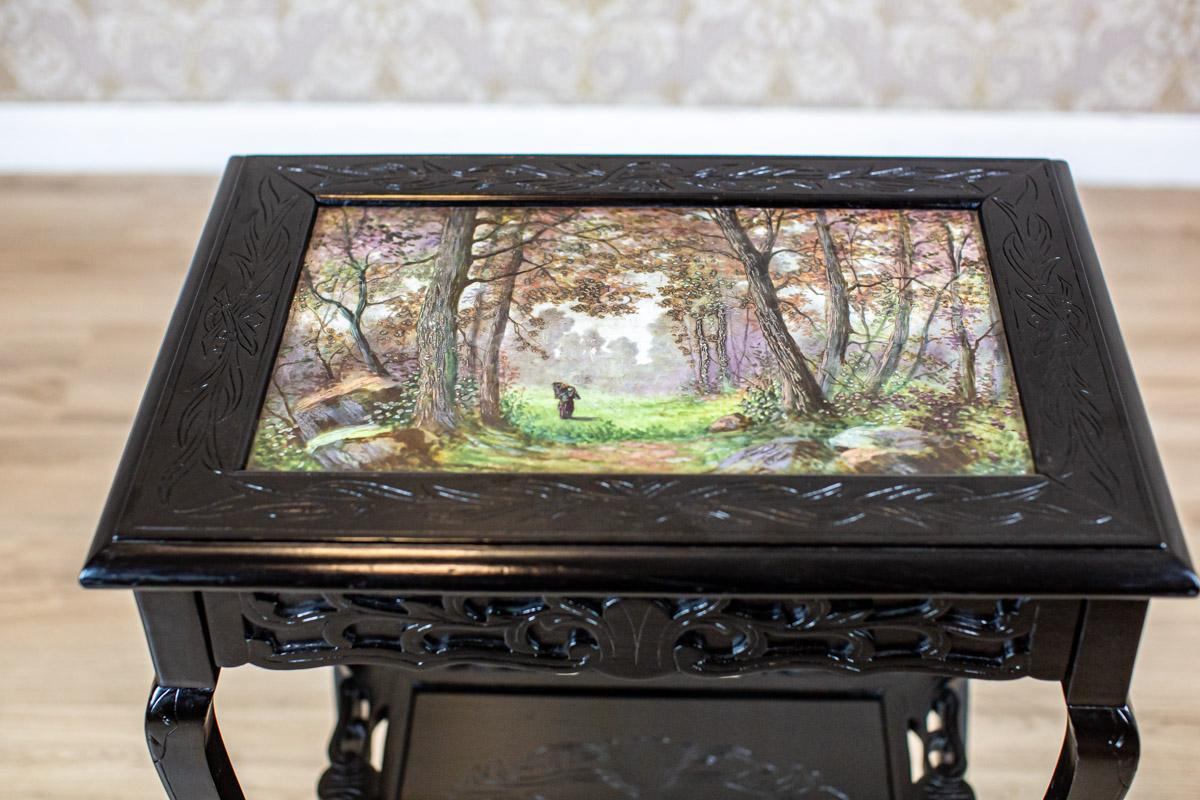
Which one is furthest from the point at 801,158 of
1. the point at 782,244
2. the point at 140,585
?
the point at 140,585

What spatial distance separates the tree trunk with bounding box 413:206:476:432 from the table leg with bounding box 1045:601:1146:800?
0.53 m

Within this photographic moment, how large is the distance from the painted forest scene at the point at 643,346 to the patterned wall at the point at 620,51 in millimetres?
1405

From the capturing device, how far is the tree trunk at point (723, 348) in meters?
1.05

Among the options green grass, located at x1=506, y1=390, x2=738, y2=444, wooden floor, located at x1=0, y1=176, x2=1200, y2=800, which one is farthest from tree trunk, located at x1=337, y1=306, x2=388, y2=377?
wooden floor, located at x1=0, y1=176, x2=1200, y2=800

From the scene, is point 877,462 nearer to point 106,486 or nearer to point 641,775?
point 641,775

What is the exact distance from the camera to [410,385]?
1044 mm

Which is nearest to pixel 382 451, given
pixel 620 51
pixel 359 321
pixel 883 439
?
pixel 359 321

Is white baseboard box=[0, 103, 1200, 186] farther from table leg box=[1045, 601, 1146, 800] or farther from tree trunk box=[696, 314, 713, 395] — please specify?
table leg box=[1045, 601, 1146, 800]

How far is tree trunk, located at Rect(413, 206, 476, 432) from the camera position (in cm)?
102

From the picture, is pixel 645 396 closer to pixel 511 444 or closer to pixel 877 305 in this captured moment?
pixel 511 444

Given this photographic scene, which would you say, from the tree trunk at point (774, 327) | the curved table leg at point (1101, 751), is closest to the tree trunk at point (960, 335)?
the tree trunk at point (774, 327)

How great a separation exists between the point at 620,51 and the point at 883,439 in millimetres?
1782

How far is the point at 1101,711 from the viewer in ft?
3.23

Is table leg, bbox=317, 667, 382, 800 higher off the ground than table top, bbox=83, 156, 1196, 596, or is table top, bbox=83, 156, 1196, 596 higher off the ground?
table top, bbox=83, 156, 1196, 596
